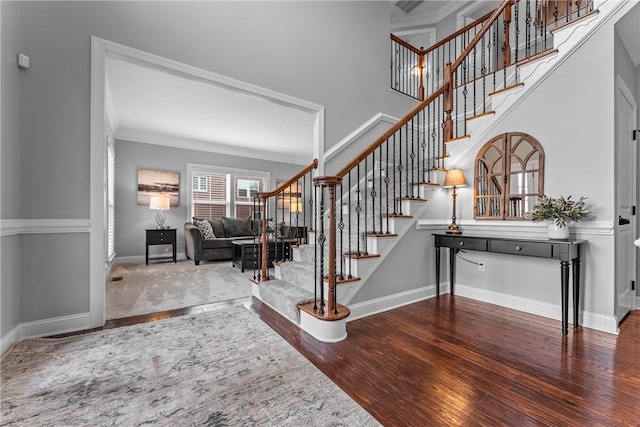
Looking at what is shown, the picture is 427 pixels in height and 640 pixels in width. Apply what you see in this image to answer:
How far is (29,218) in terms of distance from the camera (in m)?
2.16

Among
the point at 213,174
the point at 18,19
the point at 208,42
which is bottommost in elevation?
the point at 213,174

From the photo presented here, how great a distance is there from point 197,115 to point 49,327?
384 centimetres

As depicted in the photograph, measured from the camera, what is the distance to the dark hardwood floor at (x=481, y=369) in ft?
4.49

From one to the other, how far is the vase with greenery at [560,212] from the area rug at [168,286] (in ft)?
10.4

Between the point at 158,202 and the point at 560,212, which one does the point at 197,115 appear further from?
the point at 560,212

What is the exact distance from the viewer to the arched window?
2.77m

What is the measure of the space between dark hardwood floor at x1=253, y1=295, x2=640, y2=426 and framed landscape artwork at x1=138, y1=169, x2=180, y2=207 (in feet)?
16.1

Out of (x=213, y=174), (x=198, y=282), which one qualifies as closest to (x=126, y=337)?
(x=198, y=282)

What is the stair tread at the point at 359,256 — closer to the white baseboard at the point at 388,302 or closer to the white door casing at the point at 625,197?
the white baseboard at the point at 388,302

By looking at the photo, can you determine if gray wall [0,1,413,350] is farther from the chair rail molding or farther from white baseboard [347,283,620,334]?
white baseboard [347,283,620,334]

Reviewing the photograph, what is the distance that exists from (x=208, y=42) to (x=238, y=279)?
10.1ft

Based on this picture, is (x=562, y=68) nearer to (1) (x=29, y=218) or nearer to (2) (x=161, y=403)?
(2) (x=161, y=403)

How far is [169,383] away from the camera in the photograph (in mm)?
1607

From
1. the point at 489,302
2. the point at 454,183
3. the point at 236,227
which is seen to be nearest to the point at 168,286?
the point at 236,227
